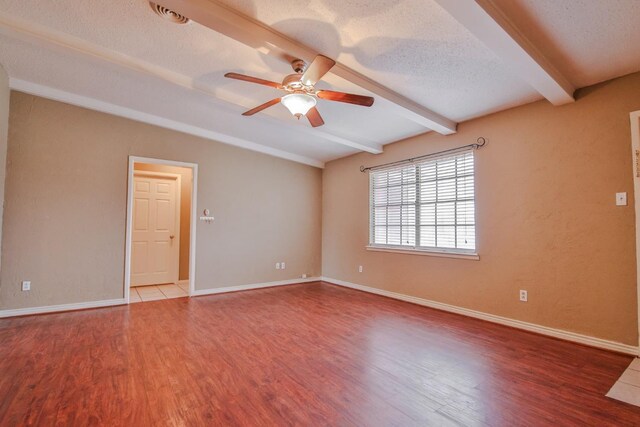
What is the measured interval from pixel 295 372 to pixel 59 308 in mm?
3528

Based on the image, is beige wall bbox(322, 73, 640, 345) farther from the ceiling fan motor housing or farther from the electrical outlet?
the ceiling fan motor housing

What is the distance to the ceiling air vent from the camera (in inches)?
83.8

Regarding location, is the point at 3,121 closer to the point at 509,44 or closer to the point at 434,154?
the point at 509,44

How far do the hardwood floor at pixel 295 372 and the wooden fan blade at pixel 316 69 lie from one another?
227 cm

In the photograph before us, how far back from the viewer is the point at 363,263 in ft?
17.5

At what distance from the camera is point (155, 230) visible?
18.7 ft

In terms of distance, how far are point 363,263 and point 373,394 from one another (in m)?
3.38

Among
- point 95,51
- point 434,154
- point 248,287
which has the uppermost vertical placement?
point 95,51

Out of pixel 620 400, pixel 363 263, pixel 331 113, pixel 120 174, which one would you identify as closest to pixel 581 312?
pixel 620 400

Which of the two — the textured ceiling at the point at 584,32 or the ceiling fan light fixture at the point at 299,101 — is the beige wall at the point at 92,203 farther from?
the textured ceiling at the point at 584,32

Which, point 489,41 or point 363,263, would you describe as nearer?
point 489,41

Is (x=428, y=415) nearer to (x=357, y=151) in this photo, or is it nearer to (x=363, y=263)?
(x=363, y=263)

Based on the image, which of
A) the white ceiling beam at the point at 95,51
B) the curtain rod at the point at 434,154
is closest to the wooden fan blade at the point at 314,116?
the white ceiling beam at the point at 95,51

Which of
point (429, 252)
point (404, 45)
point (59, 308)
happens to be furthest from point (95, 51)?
point (429, 252)
